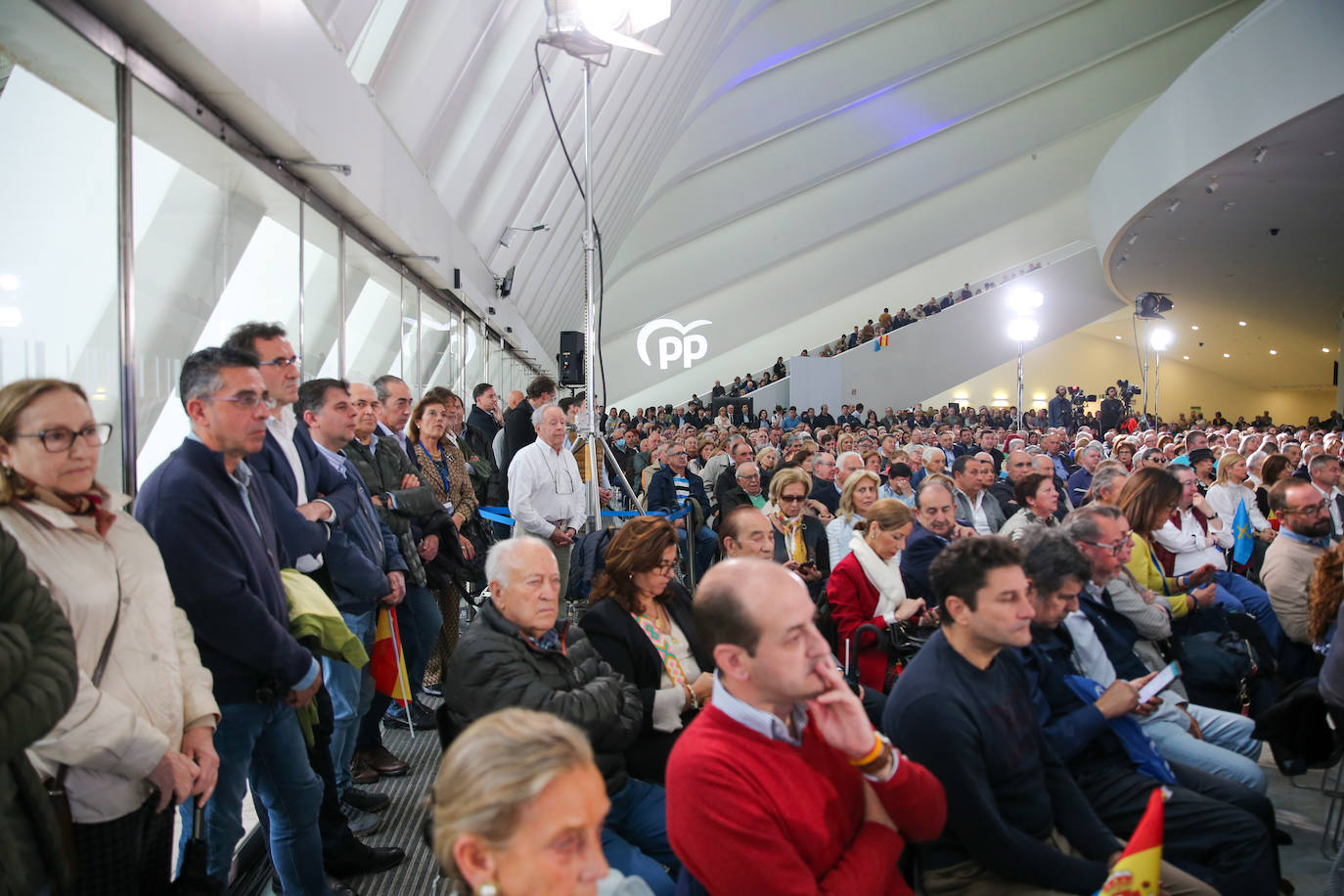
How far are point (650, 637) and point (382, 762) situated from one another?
64.8 inches

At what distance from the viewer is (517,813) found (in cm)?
117

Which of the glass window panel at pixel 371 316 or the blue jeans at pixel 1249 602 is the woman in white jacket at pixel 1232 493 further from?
the glass window panel at pixel 371 316

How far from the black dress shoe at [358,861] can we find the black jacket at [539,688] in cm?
87

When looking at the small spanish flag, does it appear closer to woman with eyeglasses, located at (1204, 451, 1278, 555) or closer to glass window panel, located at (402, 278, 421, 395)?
woman with eyeglasses, located at (1204, 451, 1278, 555)

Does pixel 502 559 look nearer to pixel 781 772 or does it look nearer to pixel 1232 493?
pixel 781 772

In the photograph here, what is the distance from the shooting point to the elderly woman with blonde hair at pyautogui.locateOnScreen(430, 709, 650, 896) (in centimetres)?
117

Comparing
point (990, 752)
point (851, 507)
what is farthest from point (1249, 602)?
point (990, 752)

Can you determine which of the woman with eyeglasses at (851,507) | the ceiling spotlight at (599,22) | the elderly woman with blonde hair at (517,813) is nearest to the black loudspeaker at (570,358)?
the ceiling spotlight at (599,22)

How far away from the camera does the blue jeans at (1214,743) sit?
2.92 m

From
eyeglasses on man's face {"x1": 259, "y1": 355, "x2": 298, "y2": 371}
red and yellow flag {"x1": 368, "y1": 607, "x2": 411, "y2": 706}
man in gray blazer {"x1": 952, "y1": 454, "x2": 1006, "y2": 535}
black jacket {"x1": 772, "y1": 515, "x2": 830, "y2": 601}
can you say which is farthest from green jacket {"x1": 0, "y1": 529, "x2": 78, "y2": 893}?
man in gray blazer {"x1": 952, "y1": 454, "x2": 1006, "y2": 535}

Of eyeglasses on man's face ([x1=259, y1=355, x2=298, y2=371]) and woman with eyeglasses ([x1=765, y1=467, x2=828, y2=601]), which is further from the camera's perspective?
woman with eyeglasses ([x1=765, y1=467, x2=828, y2=601])

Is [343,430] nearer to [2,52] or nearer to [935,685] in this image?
[2,52]

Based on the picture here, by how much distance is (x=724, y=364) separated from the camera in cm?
3080

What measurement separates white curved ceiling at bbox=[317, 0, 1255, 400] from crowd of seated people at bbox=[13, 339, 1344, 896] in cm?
673
